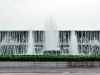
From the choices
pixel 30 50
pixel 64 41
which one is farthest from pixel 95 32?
pixel 30 50

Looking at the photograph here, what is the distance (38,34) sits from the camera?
4144 cm

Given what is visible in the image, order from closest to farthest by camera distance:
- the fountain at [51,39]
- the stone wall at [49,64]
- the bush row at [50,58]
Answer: the stone wall at [49,64], the bush row at [50,58], the fountain at [51,39]

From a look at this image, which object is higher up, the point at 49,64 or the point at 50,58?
the point at 50,58

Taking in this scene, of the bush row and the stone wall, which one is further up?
the bush row

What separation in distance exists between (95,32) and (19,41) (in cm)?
1199

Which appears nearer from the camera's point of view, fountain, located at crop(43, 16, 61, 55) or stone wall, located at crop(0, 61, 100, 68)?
stone wall, located at crop(0, 61, 100, 68)

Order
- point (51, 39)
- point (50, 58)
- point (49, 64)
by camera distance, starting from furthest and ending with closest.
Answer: point (51, 39), point (50, 58), point (49, 64)

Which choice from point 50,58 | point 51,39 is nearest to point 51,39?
point 51,39

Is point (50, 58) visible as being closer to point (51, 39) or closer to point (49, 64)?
point (49, 64)

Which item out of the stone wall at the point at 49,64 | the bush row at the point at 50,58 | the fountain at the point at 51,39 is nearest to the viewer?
the stone wall at the point at 49,64

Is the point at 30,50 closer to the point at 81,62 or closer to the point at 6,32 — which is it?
the point at 81,62

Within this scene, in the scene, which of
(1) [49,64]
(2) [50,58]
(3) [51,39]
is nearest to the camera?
(1) [49,64]

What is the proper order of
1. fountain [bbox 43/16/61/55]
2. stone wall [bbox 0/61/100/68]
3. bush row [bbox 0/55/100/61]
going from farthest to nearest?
fountain [bbox 43/16/61/55] < bush row [bbox 0/55/100/61] < stone wall [bbox 0/61/100/68]

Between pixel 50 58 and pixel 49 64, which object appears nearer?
pixel 49 64
